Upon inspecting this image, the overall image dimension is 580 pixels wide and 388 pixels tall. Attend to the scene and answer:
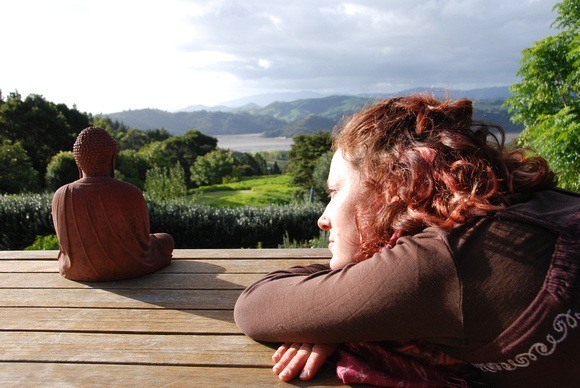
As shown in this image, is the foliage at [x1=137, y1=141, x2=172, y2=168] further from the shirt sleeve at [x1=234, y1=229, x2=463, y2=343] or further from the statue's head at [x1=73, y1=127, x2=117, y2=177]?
the shirt sleeve at [x1=234, y1=229, x2=463, y2=343]

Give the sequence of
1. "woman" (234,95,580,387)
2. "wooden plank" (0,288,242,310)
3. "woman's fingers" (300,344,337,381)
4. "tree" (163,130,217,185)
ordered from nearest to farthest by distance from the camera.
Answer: "woman" (234,95,580,387) → "woman's fingers" (300,344,337,381) → "wooden plank" (0,288,242,310) → "tree" (163,130,217,185)

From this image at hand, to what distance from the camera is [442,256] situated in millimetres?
1209

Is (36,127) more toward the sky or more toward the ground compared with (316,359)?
more toward the sky

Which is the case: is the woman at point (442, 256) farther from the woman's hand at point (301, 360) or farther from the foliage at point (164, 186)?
the foliage at point (164, 186)

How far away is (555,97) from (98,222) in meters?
9.55

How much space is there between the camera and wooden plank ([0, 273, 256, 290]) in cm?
258

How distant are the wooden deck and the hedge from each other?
5.03 meters

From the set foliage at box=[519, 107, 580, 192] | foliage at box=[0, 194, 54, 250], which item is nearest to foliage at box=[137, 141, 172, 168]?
foliage at box=[0, 194, 54, 250]

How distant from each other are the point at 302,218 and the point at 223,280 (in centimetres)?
658

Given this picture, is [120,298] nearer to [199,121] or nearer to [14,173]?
[14,173]

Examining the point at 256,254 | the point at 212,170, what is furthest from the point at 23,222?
the point at 212,170

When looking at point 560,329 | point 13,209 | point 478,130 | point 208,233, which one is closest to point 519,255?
point 560,329

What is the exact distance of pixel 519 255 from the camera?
3.90ft

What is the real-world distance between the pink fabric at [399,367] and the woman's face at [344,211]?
0.32m
